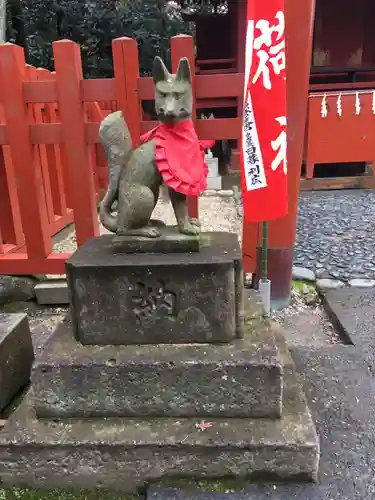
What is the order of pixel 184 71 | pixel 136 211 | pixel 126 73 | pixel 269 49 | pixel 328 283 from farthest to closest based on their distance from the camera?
pixel 328 283 → pixel 126 73 → pixel 269 49 → pixel 136 211 → pixel 184 71

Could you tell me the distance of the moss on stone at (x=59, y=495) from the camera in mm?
1892

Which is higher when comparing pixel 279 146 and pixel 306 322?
pixel 279 146

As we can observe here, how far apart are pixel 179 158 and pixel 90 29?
343 inches

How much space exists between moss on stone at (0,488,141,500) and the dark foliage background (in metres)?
8.66

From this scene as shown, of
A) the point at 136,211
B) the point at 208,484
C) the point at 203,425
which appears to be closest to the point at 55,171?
the point at 136,211

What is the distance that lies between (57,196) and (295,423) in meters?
4.35

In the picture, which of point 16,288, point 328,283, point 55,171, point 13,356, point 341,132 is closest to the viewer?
point 13,356

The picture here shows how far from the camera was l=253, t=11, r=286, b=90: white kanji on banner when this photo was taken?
2.59m

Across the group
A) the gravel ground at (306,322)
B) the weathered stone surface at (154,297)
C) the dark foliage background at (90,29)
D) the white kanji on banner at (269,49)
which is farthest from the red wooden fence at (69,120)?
the dark foliage background at (90,29)

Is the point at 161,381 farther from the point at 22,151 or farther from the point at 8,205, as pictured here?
the point at 8,205

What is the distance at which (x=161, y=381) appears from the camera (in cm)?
191

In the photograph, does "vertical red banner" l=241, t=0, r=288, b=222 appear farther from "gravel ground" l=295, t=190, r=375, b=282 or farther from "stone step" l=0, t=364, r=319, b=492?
"gravel ground" l=295, t=190, r=375, b=282

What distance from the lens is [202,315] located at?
1930mm

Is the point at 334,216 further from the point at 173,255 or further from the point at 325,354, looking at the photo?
the point at 173,255
